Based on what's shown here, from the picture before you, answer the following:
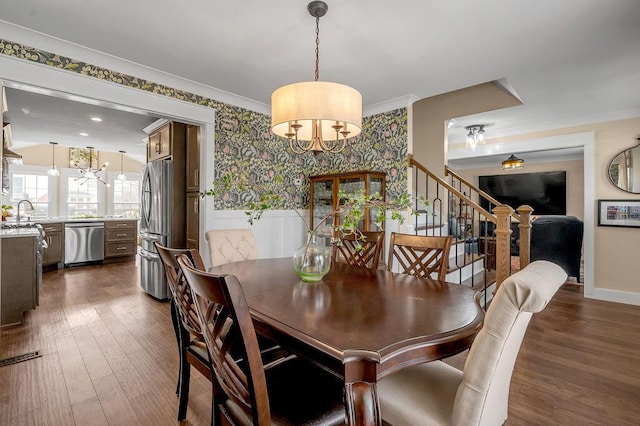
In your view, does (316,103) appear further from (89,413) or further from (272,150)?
(272,150)

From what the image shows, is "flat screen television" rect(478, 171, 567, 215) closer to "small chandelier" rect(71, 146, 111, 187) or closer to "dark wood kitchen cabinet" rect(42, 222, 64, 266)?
"dark wood kitchen cabinet" rect(42, 222, 64, 266)

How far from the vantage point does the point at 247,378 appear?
90 centimetres

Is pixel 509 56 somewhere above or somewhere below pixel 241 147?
above

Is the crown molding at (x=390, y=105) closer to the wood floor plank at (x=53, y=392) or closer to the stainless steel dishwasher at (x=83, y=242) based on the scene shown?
the wood floor plank at (x=53, y=392)

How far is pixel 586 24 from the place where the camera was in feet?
7.13

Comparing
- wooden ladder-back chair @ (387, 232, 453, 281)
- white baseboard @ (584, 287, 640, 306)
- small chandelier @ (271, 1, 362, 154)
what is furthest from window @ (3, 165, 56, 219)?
white baseboard @ (584, 287, 640, 306)

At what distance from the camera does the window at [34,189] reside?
6.84 m

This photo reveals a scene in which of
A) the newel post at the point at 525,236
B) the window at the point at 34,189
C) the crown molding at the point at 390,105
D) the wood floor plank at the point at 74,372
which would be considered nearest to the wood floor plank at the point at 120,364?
the wood floor plank at the point at 74,372

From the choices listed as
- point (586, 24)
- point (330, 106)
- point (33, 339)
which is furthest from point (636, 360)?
point (33, 339)

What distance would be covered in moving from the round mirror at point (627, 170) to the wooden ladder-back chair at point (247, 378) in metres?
4.87

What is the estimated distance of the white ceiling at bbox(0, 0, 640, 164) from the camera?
79.8 inches

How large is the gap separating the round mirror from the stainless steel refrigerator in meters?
5.65

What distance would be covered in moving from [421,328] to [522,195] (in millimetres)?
8139

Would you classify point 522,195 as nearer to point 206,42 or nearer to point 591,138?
point 591,138
